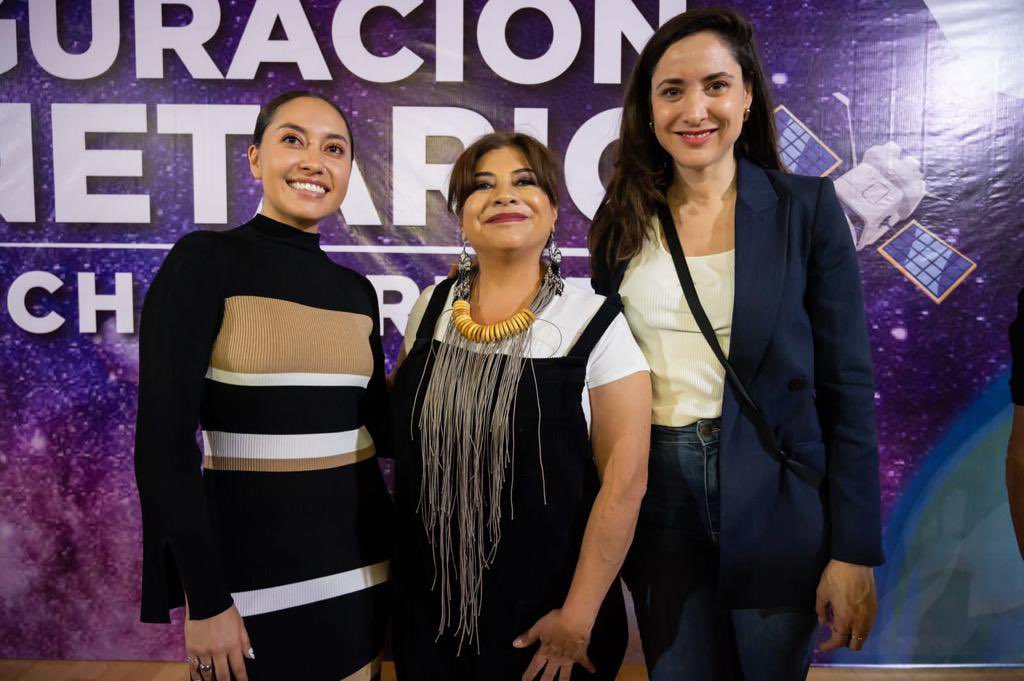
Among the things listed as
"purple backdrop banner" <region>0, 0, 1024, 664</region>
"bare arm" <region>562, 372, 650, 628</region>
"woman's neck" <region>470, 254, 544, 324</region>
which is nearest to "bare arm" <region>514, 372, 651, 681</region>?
"bare arm" <region>562, 372, 650, 628</region>

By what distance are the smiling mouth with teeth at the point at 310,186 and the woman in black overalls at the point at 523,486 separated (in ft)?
1.11

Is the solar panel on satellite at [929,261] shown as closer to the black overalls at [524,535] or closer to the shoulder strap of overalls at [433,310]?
the black overalls at [524,535]

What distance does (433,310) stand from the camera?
5.04ft

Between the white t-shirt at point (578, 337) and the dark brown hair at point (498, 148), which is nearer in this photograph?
the white t-shirt at point (578, 337)

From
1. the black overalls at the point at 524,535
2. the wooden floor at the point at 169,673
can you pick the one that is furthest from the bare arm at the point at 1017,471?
the wooden floor at the point at 169,673

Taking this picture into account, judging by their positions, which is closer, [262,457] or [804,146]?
[262,457]

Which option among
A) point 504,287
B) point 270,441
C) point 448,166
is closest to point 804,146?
point 448,166

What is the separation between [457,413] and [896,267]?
2.23m

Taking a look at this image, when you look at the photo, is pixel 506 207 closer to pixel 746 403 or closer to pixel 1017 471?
pixel 746 403

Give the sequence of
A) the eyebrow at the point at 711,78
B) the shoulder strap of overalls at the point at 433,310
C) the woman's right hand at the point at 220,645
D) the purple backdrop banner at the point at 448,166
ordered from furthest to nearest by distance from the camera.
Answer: the purple backdrop banner at the point at 448,166 → the shoulder strap of overalls at the point at 433,310 → the eyebrow at the point at 711,78 → the woman's right hand at the point at 220,645

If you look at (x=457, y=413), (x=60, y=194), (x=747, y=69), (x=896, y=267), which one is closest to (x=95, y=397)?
(x=60, y=194)

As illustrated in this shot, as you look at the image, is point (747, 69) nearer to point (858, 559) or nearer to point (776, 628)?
point (858, 559)

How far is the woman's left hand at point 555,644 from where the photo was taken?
1350mm

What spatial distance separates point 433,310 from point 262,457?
1.57ft
